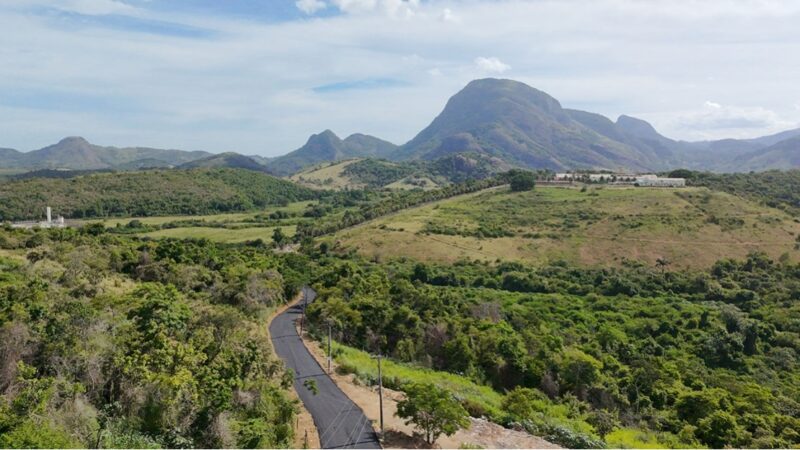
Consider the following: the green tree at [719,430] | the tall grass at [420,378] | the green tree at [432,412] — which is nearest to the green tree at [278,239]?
the tall grass at [420,378]

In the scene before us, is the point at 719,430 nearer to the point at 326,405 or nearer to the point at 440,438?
the point at 440,438

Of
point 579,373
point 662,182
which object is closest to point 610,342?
point 579,373

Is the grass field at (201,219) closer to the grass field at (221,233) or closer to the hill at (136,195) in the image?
the hill at (136,195)

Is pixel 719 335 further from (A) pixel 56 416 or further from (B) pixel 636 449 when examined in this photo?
(A) pixel 56 416

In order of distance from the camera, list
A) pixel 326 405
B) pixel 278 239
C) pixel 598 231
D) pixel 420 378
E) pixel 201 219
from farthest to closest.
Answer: pixel 201 219 → pixel 278 239 → pixel 598 231 → pixel 420 378 → pixel 326 405

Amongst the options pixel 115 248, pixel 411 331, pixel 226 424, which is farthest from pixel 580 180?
pixel 226 424

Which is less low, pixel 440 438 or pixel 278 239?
pixel 278 239

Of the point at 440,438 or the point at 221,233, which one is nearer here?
the point at 440,438
